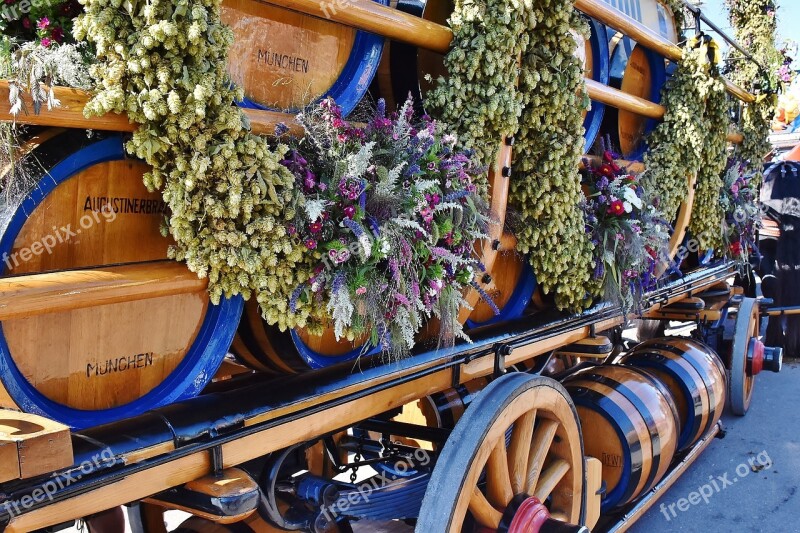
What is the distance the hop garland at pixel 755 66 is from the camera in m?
5.21

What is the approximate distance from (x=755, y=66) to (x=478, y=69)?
402cm

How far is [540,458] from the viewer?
252 cm

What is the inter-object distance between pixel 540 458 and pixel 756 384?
16.1 feet

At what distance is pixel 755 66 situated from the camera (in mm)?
5312

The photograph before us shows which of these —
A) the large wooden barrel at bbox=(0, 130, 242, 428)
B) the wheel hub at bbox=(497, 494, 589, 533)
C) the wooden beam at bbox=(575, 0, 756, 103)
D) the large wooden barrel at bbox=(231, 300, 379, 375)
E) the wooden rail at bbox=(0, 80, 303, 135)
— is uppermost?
the wooden beam at bbox=(575, 0, 756, 103)

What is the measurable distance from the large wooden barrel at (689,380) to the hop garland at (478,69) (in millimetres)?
2271

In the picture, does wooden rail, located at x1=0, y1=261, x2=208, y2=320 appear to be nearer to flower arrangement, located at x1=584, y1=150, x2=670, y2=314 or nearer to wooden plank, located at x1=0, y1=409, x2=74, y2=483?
wooden plank, located at x1=0, y1=409, x2=74, y2=483

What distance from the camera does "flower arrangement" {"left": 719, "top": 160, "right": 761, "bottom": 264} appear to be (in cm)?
479

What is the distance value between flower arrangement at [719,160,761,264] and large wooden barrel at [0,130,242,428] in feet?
13.0

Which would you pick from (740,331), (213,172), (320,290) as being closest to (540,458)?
(320,290)

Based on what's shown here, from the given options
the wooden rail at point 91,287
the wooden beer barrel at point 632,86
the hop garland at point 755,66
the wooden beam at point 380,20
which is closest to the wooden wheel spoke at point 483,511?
the wooden rail at point 91,287

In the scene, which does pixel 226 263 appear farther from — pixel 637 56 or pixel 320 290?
pixel 637 56

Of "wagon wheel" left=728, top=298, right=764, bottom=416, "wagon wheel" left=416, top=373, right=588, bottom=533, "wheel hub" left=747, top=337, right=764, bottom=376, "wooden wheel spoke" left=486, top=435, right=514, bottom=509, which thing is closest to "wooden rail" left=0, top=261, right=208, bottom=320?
"wagon wheel" left=416, top=373, right=588, bottom=533

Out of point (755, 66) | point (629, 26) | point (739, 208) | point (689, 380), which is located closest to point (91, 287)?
point (629, 26)
